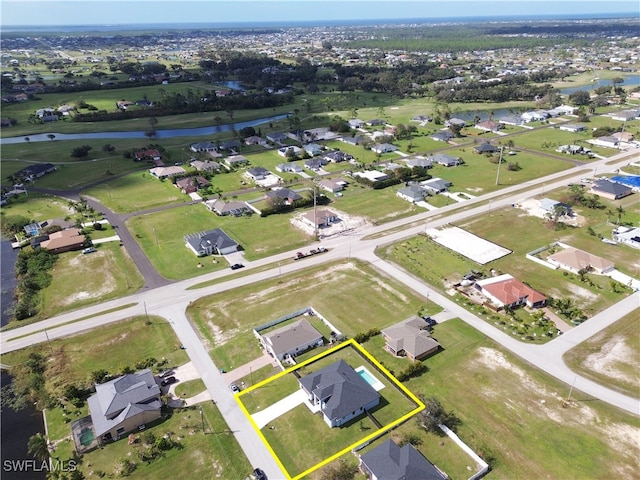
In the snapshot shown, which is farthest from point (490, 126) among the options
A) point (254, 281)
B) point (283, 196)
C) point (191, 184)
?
point (254, 281)

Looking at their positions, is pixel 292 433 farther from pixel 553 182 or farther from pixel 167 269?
pixel 553 182

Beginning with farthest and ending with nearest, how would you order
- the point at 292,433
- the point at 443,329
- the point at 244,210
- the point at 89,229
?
the point at 244,210 < the point at 89,229 < the point at 443,329 < the point at 292,433

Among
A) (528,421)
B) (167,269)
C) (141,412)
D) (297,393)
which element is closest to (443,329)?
(528,421)

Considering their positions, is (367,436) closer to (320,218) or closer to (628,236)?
(320,218)

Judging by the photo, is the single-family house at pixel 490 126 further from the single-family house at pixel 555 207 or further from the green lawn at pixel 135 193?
the green lawn at pixel 135 193

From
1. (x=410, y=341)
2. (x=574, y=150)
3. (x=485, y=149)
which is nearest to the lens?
(x=410, y=341)

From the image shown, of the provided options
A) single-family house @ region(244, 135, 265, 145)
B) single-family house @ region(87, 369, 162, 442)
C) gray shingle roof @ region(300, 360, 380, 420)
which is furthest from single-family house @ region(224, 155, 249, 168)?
gray shingle roof @ region(300, 360, 380, 420)
